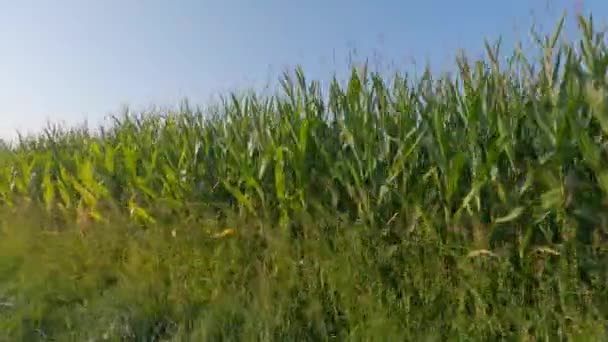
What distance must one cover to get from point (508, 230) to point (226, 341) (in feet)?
6.24

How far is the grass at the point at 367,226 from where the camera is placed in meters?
2.33

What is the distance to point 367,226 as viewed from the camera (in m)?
2.96

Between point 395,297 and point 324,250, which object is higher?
point 324,250

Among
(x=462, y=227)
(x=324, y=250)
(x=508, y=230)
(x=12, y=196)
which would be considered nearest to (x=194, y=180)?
(x=324, y=250)

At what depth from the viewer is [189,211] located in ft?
13.0

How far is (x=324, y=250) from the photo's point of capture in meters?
3.02

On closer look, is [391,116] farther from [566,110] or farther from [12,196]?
[12,196]

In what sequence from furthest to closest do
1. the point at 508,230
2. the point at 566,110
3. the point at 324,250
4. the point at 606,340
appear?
1. the point at 324,250
2. the point at 508,230
3. the point at 566,110
4. the point at 606,340

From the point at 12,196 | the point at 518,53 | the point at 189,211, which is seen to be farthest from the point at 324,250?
the point at 12,196

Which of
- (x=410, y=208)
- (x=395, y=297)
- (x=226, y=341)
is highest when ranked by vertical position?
(x=410, y=208)

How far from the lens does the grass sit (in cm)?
233

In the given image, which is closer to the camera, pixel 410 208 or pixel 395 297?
pixel 395 297

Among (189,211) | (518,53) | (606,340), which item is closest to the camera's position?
(606,340)

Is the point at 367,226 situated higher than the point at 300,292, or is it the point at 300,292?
the point at 367,226
